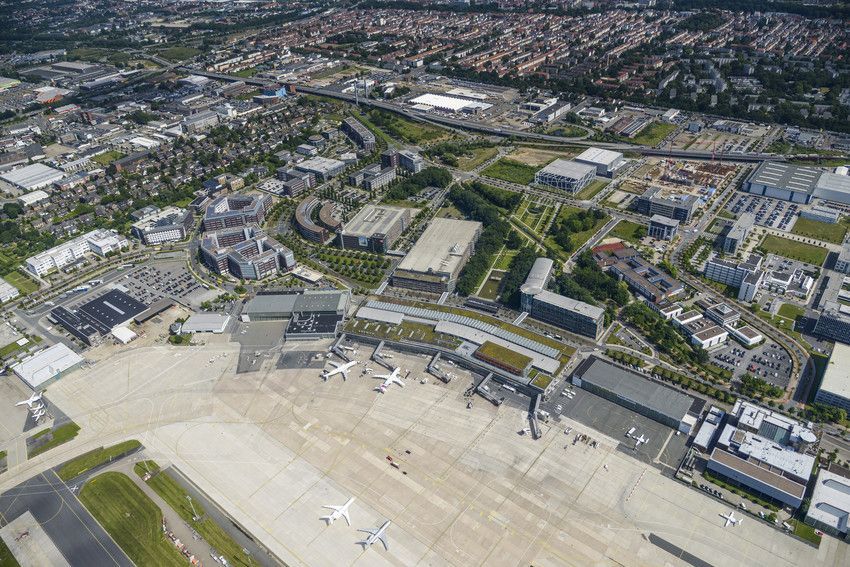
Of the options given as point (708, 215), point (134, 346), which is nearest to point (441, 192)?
point (708, 215)

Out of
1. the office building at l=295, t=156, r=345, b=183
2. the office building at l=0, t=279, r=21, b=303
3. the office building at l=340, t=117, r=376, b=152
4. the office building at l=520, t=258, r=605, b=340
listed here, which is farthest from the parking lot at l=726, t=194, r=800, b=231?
the office building at l=0, t=279, r=21, b=303

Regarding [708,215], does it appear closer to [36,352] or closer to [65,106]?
[36,352]

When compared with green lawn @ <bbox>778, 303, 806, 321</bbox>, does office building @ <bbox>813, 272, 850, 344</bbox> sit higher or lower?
higher

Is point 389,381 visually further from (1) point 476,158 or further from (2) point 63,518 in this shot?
(1) point 476,158

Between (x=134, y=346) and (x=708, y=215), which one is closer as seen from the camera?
(x=134, y=346)

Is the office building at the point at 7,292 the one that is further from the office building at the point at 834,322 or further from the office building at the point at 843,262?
the office building at the point at 843,262

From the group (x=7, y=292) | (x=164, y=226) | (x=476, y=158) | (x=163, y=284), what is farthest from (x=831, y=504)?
(x=7, y=292)

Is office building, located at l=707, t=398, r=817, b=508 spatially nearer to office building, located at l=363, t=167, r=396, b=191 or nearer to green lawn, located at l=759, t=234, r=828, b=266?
green lawn, located at l=759, t=234, r=828, b=266
